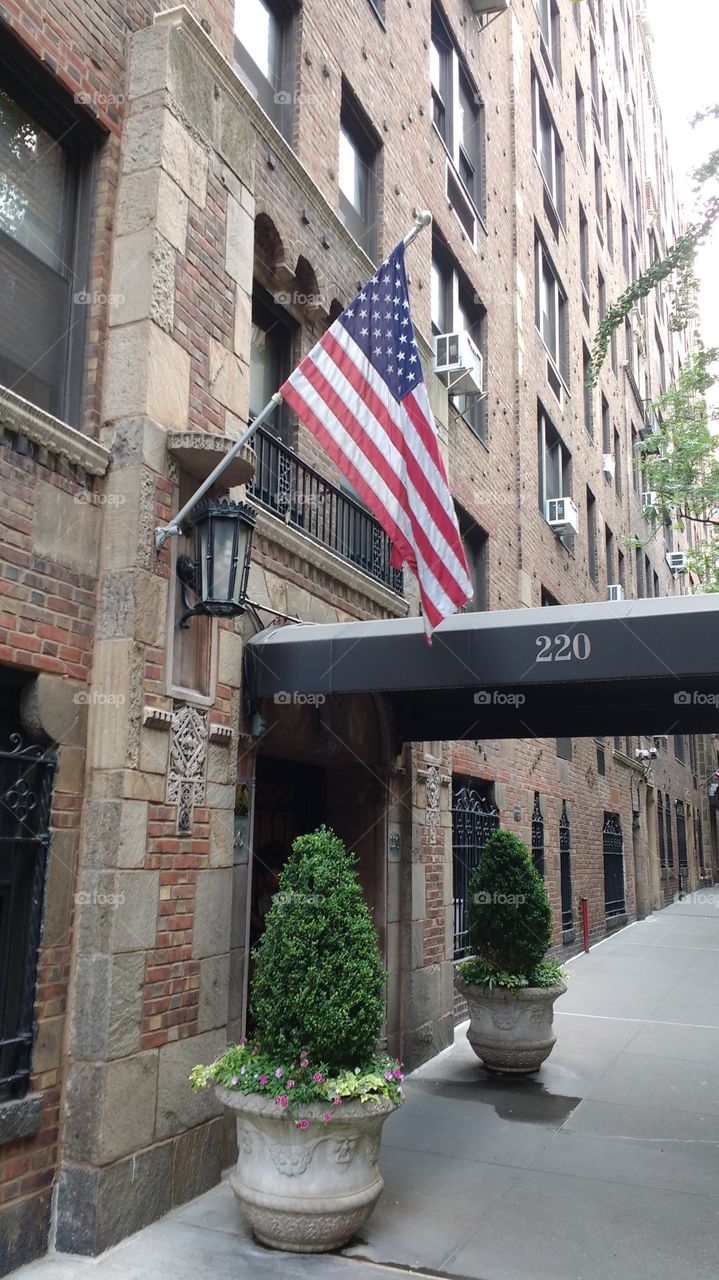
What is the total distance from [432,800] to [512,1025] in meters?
2.35

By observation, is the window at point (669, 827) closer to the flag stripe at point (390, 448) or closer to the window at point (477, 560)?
the window at point (477, 560)

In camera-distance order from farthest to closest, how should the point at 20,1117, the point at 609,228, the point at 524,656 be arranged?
1. the point at 609,228
2. the point at 524,656
3. the point at 20,1117

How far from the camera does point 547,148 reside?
19.5 meters

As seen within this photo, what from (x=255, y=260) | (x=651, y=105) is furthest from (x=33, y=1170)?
(x=651, y=105)

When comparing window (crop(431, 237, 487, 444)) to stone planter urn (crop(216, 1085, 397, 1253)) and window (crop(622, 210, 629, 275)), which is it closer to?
stone planter urn (crop(216, 1085, 397, 1253))

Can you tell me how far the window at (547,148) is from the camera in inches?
719

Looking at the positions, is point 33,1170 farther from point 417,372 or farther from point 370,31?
point 370,31

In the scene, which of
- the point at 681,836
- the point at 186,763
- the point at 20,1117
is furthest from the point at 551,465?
the point at 681,836

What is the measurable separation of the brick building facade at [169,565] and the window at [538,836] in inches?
105

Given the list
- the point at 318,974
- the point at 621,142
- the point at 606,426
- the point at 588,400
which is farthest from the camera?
the point at 621,142

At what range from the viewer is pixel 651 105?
38.3 m

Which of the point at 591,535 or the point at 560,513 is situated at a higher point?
the point at 591,535

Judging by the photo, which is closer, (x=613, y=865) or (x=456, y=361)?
(x=456, y=361)

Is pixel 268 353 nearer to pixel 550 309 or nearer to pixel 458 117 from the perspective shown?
pixel 458 117
